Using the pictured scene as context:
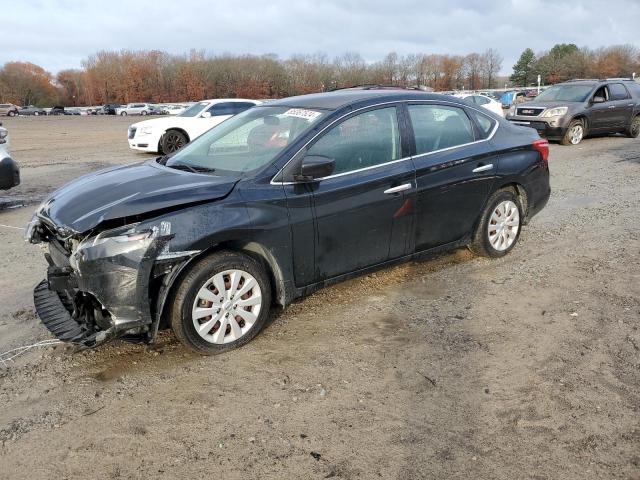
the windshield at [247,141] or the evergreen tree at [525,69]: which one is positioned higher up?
the evergreen tree at [525,69]

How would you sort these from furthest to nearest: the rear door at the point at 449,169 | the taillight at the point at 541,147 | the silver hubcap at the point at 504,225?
the taillight at the point at 541,147
the silver hubcap at the point at 504,225
the rear door at the point at 449,169

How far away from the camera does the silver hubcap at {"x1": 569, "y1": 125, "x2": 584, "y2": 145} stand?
1552 cm

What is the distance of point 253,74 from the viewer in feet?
342

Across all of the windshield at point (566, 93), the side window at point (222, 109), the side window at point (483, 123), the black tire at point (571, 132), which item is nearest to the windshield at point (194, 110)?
the side window at point (222, 109)

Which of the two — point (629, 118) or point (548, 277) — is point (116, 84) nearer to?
point (629, 118)

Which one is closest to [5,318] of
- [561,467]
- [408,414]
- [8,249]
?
[8,249]

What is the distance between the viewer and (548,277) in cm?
520

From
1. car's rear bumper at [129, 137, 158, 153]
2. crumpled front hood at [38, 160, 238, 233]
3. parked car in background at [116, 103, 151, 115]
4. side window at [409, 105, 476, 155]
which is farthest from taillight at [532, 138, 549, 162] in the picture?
parked car in background at [116, 103, 151, 115]

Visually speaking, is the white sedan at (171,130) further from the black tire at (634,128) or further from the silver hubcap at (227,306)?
the black tire at (634,128)

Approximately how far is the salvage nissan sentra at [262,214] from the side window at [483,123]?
18mm

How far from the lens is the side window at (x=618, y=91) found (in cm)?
→ 1623

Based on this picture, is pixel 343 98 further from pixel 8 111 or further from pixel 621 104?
pixel 8 111

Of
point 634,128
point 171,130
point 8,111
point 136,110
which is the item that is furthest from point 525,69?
point 171,130

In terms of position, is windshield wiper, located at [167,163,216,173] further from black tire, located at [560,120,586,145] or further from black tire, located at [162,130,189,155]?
black tire, located at [560,120,586,145]
